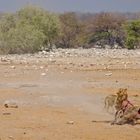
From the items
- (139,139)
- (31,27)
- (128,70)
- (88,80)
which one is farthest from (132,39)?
(139,139)

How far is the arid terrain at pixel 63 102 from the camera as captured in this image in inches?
437

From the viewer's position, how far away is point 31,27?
4562 cm

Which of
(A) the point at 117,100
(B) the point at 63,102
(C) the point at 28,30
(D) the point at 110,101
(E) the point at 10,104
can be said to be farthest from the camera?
(C) the point at 28,30

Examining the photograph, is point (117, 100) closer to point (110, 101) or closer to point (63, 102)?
point (110, 101)

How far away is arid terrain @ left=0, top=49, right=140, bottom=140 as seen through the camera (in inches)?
437

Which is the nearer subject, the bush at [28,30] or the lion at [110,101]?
the lion at [110,101]

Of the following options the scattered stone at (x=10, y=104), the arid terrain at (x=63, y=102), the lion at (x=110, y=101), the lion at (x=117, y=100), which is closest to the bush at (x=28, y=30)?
the arid terrain at (x=63, y=102)

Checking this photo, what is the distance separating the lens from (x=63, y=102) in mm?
15656

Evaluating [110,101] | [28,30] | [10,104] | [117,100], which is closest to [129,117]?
[117,100]

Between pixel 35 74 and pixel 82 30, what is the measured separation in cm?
4216

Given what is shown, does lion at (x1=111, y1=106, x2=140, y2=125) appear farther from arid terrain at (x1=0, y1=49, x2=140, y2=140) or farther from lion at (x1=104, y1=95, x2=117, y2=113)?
lion at (x1=104, y1=95, x2=117, y2=113)

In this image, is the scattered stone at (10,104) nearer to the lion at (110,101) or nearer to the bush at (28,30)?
the lion at (110,101)

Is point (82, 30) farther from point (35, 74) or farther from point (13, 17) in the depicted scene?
point (35, 74)

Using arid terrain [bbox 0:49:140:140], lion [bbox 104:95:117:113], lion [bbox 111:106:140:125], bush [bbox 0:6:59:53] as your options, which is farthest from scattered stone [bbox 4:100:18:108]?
bush [bbox 0:6:59:53]
